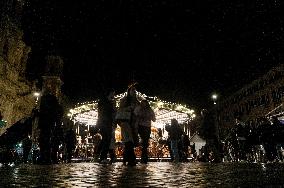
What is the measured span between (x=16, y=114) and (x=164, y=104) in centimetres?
2025

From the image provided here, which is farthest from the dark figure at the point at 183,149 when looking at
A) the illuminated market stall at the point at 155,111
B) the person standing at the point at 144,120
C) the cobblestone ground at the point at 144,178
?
the cobblestone ground at the point at 144,178

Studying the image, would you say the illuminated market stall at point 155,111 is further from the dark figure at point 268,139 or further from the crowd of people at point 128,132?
the dark figure at point 268,139

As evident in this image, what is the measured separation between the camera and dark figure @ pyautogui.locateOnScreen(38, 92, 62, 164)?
9367mm

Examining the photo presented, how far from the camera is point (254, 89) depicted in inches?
2004

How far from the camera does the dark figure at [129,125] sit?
8883 millimetres

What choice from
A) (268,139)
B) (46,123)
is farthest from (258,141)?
(46,123)

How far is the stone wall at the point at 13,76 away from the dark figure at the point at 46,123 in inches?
973

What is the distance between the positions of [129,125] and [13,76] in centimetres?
2950

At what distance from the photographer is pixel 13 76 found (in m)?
35.4

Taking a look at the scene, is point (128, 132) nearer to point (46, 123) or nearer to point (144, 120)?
point (144, 120)

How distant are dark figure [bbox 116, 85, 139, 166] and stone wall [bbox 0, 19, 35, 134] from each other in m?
26.1

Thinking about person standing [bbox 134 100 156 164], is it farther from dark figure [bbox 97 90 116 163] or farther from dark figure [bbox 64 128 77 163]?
dark figure [bbox 64 128 77 163]

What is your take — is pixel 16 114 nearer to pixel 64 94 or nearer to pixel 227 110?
pixel 64 94

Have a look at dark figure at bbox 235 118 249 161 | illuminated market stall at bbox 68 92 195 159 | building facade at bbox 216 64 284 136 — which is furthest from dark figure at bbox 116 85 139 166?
building facade at bbox 216 64 284 136
